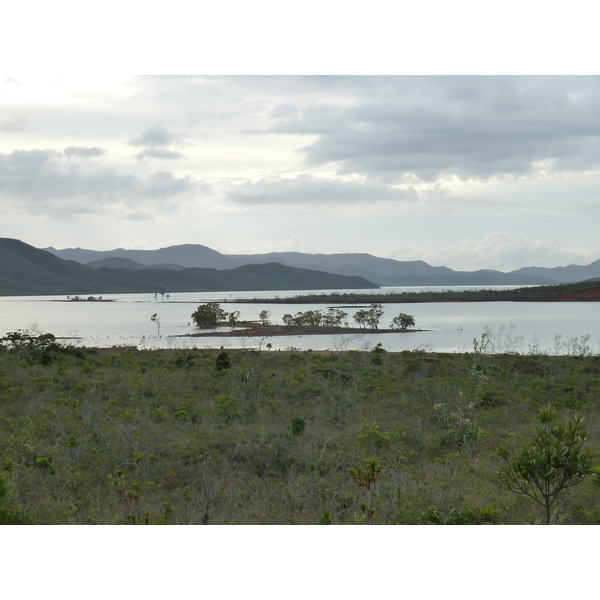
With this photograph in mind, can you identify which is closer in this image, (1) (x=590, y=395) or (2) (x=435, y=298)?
(1) (x=590, y=395)

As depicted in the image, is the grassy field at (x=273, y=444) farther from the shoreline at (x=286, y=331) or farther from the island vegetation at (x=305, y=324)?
the island vegetation at (x=305, y=324)

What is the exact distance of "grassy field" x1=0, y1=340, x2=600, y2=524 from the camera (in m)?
6.51

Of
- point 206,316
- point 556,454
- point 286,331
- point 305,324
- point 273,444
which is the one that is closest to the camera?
point 556,454

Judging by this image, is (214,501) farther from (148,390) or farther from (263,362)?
(263,362)

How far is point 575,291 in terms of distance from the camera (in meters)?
88.7

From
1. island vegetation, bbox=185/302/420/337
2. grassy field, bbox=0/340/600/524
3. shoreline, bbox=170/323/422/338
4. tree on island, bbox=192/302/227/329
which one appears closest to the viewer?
grassy field, bbox=0/340/600/524

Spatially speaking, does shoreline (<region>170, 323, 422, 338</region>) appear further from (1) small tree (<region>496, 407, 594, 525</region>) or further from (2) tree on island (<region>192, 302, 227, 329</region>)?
(1) small tree (<region>496, 407, 594, 525</region>)

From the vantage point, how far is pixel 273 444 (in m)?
9.27

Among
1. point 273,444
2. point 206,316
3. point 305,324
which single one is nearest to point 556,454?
point 273,444

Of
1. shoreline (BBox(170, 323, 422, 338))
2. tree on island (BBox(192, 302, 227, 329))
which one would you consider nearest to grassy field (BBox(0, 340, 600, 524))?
shoreline (BBox(170, 323, 422, 338))

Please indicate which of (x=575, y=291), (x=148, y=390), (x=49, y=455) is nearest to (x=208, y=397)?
(x=148, y=390)

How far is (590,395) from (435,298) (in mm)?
93499

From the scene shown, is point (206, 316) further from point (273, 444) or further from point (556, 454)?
point (556, 454)

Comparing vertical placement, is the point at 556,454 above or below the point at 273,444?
above
